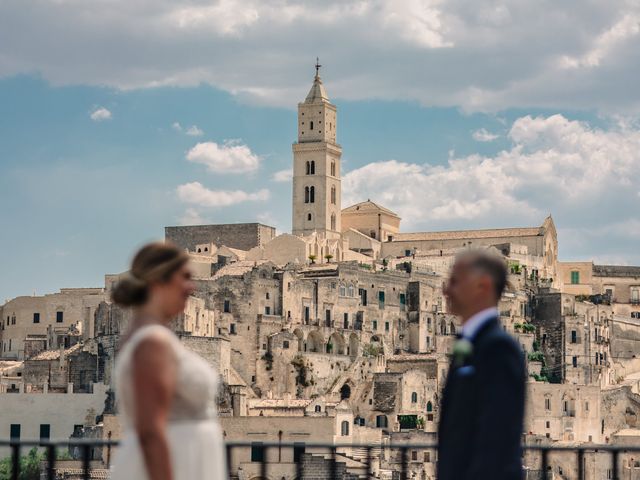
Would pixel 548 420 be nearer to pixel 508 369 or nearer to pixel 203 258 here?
pixel 203 258

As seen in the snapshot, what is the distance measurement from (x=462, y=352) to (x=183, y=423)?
155cm

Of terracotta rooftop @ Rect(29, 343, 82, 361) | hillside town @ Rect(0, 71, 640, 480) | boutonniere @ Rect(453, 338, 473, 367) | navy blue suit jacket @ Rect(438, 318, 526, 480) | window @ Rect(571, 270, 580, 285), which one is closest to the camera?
navy blue suit jacket @ Rect(438, 318, 526, 480)

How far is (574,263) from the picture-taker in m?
98.6

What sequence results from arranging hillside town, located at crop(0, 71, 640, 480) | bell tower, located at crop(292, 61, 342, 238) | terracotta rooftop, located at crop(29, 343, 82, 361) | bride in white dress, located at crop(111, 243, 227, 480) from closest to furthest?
bride in white dress, located at crop(111, 243, 227, 480) < hillside town, located at crop(0, 71, 640, 480) < terracotta rooftop, located at crop(29, 343, 82, 361) < bell tower, located at crop(292, 61, 342, 238)

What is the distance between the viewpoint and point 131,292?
702cm

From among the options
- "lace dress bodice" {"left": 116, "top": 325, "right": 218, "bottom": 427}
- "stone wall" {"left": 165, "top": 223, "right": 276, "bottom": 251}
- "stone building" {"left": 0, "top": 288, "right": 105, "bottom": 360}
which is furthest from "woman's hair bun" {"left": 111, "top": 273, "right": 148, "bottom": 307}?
"stone wall" {"left": 165, "top": 223, "right": 276, "bottom": 251}

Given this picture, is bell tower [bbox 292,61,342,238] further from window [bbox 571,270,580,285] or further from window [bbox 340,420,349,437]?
window [bbox 340,420,349,437]

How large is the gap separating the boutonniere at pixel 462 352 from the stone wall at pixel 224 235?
79.3 metres

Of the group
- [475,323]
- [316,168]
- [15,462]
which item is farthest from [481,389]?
[316,168]

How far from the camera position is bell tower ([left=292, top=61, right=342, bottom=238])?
94688mm

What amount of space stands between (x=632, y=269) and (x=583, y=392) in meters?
26.7

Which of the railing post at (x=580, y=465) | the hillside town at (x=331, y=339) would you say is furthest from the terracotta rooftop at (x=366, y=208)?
the railing post at (x=580, y=465)

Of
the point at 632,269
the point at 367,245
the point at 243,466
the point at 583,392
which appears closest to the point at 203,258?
the point at 367,245

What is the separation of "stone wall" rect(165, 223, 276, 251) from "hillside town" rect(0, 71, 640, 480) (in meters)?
0.11
